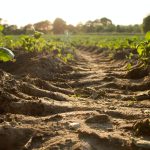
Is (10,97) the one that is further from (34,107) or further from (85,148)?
(85,148)

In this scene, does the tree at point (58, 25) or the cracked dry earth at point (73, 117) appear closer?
the cracked dry earth at point (73, 117)

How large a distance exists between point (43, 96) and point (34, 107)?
3.54ft

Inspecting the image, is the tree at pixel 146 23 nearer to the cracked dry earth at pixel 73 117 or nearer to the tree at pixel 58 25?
the cracked dry earth at pixel 73 117

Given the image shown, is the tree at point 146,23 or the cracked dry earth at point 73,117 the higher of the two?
the tree at point 146,23

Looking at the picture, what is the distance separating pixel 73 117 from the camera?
4715 millimetres

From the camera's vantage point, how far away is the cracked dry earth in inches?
146

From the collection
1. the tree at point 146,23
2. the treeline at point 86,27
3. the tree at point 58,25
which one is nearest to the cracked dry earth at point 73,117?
the tree at point 146,23

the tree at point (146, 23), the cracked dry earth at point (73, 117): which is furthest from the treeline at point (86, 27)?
the cracked dry earth at point (73, 117)

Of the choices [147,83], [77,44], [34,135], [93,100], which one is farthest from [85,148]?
[77,44]

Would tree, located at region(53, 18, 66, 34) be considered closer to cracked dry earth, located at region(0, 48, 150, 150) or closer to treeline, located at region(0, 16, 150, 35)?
treeline, located at region(0, 16, 150, 35)

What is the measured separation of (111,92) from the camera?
731 cm

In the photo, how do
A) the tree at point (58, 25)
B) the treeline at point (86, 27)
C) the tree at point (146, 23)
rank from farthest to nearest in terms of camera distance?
the tree at point (58, 25), the treeline at point (86, 27), the tree at point (146, 23)

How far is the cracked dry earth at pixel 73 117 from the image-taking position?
3705mm

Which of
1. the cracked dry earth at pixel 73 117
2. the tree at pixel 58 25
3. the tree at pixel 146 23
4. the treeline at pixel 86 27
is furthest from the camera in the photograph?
the tree at pixel 58 25
